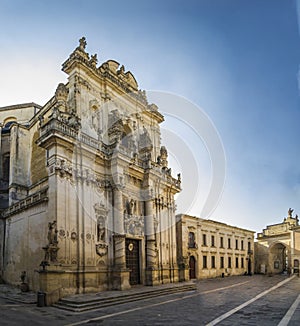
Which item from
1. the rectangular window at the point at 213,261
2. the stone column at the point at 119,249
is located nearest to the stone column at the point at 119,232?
the stone column at the point at 119,249

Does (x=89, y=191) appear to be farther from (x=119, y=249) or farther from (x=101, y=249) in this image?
(x=119, y=249)

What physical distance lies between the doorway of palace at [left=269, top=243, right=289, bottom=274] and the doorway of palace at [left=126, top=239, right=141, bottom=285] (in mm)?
34975

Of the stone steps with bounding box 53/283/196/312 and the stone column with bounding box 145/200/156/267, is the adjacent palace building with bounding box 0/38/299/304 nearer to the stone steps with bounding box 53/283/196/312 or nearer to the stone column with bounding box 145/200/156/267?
the stone column with bounding box 145/200/156/267

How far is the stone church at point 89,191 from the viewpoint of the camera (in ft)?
60.6

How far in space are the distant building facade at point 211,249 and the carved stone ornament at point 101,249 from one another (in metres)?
9.79

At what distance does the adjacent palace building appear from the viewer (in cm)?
1850

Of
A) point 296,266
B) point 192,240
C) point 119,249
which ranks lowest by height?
point 296,266

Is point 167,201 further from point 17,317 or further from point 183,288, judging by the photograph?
point 17,317

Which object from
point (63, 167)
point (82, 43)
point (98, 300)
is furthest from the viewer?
point (82, 43)

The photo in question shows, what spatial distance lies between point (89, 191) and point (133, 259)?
6581 millimetres

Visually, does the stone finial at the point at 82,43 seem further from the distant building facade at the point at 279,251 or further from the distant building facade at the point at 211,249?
the distant building facade at the point at 279,251

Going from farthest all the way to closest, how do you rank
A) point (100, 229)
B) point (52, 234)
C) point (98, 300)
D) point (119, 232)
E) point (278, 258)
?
point (278, 258) < point (119, 232) < point (100, 229) < point (52, 234) < point (98, 300)

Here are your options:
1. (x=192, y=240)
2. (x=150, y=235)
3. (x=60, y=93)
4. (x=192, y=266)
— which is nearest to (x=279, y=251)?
(x=192, y=240)

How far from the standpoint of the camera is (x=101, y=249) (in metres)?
20.4
